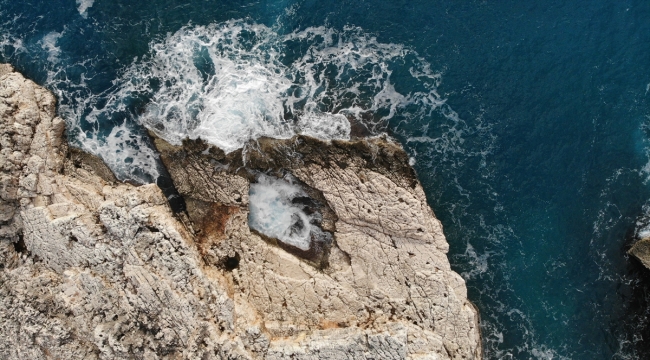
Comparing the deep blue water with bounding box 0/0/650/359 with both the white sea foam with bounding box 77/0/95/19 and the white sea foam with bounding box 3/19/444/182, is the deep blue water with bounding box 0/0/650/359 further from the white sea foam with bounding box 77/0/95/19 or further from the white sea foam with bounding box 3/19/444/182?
the white sea foam with bounding box 77/0/95/19

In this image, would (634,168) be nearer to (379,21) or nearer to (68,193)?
(379,21)

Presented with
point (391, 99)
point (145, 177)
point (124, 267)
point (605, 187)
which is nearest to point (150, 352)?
point (124, 267)

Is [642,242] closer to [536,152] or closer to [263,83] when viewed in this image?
[536,152]

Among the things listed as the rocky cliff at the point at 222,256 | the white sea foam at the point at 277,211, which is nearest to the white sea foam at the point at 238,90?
the rocky cliff at the point at 222,256

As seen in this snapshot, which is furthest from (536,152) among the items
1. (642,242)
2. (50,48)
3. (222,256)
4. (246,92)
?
(50,48)

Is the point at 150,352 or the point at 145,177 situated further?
the point at 145,177

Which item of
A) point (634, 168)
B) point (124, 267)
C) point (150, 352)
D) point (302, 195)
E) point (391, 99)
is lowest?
point (150, 352)

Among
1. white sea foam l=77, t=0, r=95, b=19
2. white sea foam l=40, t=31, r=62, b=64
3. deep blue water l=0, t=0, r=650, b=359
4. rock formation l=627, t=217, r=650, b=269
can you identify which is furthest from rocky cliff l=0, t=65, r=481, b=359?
rock formation l=627, t=217, r=650, b=269
